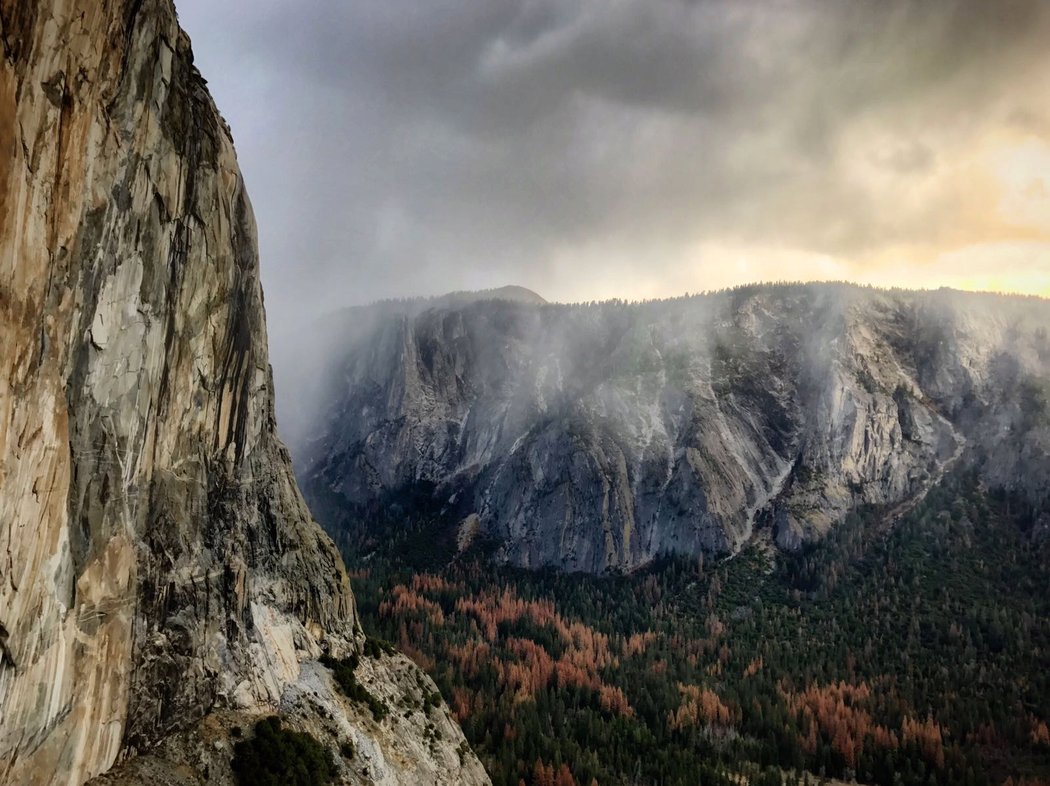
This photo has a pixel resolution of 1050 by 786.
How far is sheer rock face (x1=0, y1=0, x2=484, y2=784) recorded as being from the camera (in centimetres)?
2780

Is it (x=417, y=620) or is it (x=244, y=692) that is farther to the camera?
(x=417, y=620)

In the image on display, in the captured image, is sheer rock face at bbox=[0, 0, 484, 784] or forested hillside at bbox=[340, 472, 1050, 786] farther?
forested hillside at bbox=[340, 472, 1050, 786]

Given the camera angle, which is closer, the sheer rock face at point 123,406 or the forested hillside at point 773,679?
the sheer rock face at point 123,406

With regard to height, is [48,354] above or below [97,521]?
above

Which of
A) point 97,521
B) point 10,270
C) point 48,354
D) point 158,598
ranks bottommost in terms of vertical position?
point 158,598

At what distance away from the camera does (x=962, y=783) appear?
10875 cm

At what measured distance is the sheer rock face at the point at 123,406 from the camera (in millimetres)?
27797

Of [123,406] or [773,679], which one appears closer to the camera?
[123,406]

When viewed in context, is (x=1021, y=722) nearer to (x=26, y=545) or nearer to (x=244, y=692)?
(x=244, y=692)

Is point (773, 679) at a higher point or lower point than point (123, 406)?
lower

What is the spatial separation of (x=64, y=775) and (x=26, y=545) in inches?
525

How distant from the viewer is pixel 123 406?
3825 centimetres

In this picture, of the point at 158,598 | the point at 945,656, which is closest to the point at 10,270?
the point at 158,598

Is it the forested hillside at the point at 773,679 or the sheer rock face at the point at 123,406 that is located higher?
the sheer rock face at the point at 123,406
